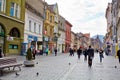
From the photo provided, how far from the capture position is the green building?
120 ft

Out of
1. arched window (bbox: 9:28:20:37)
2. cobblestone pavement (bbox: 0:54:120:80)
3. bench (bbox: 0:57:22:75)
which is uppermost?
arched window (bbox: 9:28:20:37)

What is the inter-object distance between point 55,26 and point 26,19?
29.0 meters

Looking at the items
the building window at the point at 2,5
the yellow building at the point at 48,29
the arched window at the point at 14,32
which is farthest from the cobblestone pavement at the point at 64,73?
the yellow building at the point at 48,29

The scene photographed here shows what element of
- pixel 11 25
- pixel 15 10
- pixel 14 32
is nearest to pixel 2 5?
pixel 11 25

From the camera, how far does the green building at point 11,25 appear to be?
36.4 meters

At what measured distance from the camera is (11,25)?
38750 millimetres

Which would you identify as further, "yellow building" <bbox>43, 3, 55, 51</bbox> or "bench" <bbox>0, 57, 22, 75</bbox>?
"yellow building" <bbox>43, 3, 55, 51</bbox>

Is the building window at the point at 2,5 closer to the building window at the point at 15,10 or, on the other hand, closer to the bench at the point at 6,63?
the building window at the point at 15,10

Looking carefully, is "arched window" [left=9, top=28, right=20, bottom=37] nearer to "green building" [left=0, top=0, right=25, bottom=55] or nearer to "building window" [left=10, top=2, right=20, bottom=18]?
"green building" [left=0, top=0, right=25, bottom=55]

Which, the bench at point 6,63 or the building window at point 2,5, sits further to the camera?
the building window at point 2,5

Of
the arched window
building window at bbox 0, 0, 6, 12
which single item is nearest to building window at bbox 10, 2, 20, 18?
the arched window

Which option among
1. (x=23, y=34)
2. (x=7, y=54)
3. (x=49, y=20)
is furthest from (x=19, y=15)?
(x=49, y=20)

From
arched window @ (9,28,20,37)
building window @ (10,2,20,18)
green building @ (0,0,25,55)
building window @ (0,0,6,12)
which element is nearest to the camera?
building window @ (0,0,6,12)

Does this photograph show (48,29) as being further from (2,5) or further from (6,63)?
(6,63)
